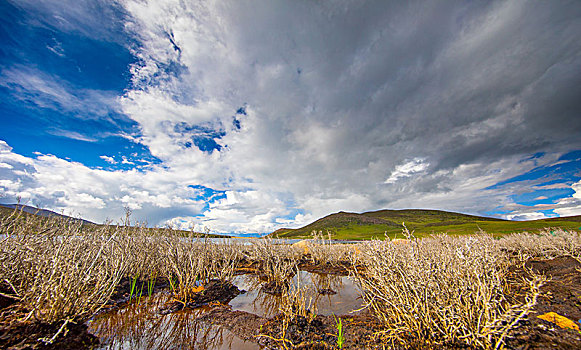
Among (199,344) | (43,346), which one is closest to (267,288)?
(199,344)

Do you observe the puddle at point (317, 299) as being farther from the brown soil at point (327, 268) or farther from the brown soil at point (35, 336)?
the brown soil at point (35, 336)

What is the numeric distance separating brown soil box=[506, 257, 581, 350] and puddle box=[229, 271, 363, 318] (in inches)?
124

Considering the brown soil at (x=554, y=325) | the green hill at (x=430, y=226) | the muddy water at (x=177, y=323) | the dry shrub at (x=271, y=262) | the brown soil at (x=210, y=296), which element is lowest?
the brown soil at (x=554, y=325)

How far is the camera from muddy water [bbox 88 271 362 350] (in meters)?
3.80

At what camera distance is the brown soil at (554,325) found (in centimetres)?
301

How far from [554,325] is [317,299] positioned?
4702mm

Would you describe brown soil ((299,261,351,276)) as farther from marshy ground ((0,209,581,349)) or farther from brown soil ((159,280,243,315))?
brown soil ((159,280,243,315))

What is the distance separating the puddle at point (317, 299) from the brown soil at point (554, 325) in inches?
124

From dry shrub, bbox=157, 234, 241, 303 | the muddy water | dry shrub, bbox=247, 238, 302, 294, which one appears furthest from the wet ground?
dry shrub, bbox=247, 238, 302, 294

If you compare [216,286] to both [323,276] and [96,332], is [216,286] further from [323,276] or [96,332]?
[323,276]

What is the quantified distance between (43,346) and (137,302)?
2.99m

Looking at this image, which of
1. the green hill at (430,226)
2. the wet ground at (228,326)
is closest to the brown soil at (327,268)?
the green hill at (430,226)

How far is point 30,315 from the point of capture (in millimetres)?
3385

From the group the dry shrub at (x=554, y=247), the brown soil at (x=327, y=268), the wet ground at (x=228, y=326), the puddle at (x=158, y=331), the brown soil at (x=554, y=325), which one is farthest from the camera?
the brown soil at (x=327, y=268)
